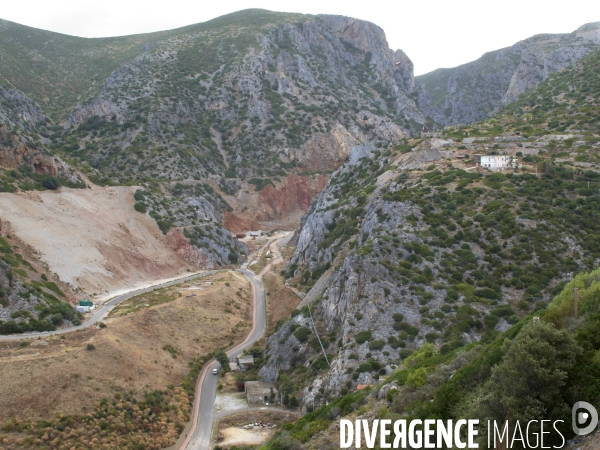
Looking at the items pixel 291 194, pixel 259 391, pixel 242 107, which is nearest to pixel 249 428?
pixel 259 391

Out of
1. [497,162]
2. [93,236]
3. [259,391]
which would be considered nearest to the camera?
[259,391]

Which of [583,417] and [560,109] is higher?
[560,109]

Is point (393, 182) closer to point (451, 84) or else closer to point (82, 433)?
point (82, 433)

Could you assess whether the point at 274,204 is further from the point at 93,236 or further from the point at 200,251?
the point at 93,236

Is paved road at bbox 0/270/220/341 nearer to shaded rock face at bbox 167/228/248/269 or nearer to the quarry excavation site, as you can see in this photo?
the quarry excavation site

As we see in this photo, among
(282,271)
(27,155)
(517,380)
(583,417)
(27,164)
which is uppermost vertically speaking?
(27,155)

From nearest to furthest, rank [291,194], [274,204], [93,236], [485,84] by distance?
[93,236] < [274,204] < [291,194] < [485,84]

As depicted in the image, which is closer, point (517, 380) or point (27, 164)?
point (517, 380)
